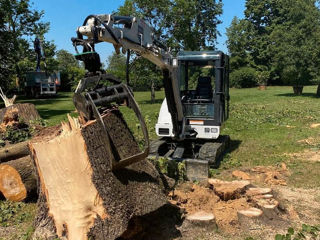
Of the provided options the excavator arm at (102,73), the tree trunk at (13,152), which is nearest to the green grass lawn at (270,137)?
the tree trunk at (13,152)

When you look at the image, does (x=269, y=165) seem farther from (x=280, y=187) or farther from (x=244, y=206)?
(x=244, y=206)

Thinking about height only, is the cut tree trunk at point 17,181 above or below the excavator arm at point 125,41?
below

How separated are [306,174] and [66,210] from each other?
217 inches

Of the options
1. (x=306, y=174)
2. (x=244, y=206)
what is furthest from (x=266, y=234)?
(x=306, y=174)

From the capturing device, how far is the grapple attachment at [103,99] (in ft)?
11.8

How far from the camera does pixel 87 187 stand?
382 cm

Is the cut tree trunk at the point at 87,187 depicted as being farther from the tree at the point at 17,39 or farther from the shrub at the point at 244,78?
the shrub at the point at 244,78

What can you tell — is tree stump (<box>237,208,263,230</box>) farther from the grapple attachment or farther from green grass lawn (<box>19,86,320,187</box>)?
green grass lawn (<box>19,86,320,187</box>)

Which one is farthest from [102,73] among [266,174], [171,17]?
[171,17]

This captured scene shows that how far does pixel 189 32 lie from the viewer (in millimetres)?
25016

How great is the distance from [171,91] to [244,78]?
37.6 meters

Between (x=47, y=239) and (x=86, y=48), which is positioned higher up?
(x=86, y=48)

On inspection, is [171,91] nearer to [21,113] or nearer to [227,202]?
[227,202]

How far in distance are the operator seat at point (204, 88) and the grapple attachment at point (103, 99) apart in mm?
4713
